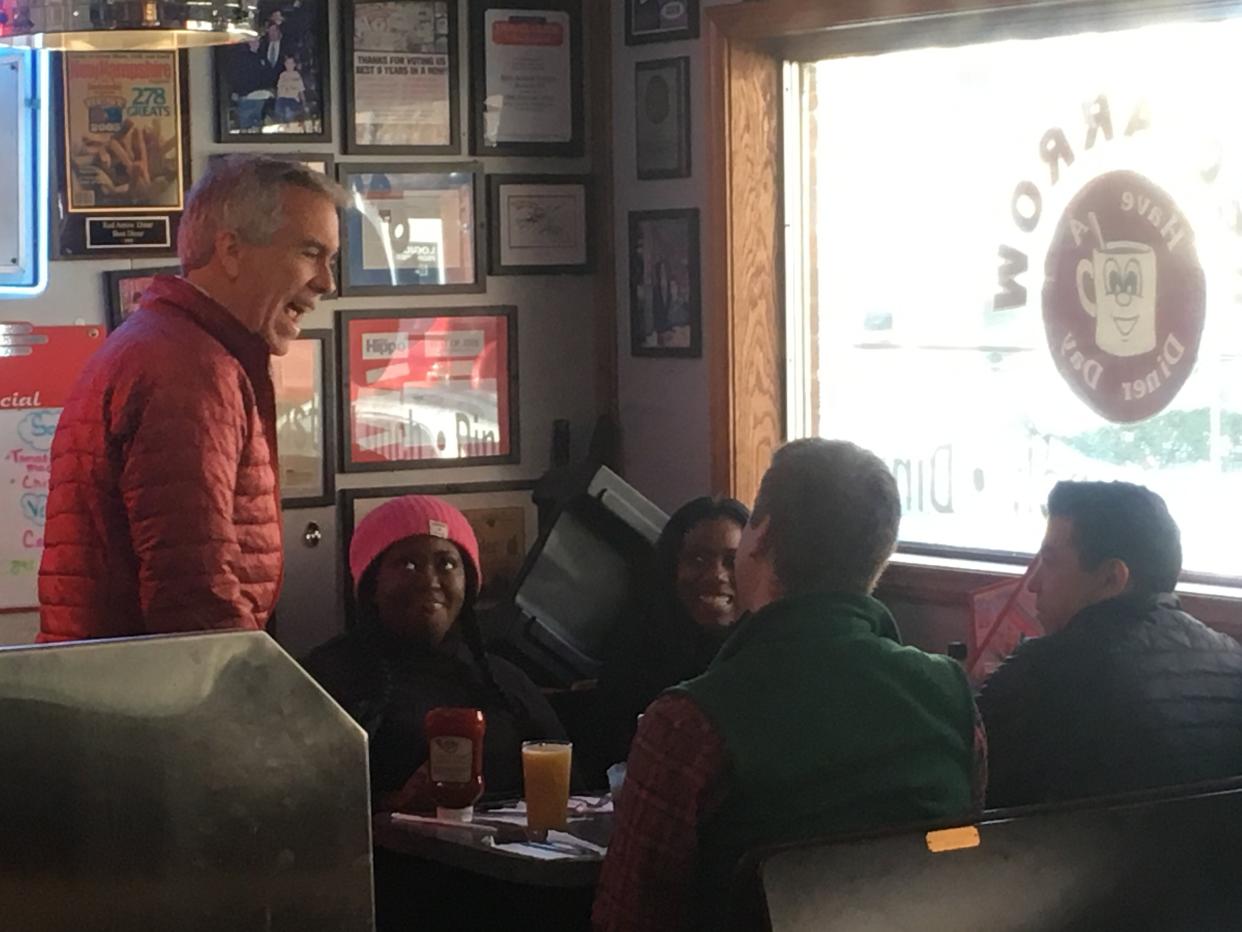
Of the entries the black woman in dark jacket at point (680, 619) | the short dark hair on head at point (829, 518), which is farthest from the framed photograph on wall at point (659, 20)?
the short dark hair on head at point (829, 518)

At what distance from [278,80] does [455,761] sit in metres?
1.89

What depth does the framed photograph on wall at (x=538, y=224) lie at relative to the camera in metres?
4.70

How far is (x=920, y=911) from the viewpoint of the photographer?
5.63 ft

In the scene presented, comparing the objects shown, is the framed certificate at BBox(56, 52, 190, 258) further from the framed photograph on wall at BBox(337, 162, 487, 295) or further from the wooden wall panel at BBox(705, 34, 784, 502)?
the wooden wall panel at BBox(705, 34, 784, 502)

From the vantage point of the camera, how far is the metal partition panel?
5.01 feet

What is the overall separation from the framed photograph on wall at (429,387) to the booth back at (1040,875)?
2.92m

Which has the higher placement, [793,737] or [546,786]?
[793,737]

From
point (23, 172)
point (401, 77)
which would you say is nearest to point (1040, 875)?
point (23, 172)

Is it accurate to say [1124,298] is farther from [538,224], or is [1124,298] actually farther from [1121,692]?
[538,224]

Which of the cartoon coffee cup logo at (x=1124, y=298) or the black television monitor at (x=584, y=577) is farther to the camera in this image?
the black television monitor at (x=584, y=577)

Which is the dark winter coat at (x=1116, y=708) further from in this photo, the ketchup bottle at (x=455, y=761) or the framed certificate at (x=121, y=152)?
the framed certificate at (x=121, y=152)

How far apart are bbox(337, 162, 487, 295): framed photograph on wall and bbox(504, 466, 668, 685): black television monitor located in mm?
638

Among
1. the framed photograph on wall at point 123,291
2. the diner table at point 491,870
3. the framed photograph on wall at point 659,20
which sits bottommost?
the diner table at point 491,870

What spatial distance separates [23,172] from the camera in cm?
406
